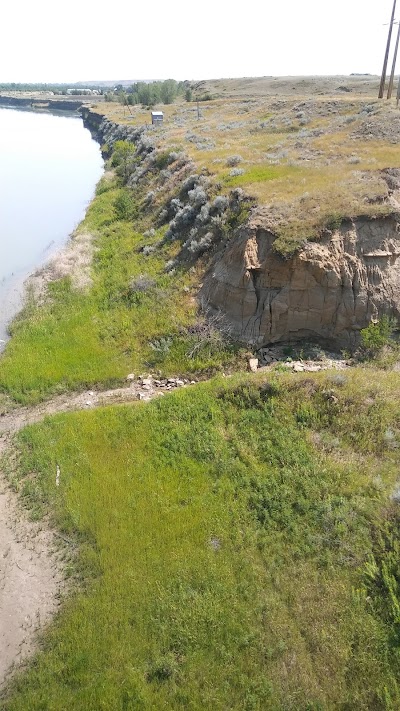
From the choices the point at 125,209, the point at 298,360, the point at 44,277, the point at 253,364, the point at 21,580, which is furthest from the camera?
the point at 125,209

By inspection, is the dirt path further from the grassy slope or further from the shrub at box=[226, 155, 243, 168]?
the shrub at box=[226, 155, 243, 168]

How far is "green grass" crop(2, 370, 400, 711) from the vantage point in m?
7.99

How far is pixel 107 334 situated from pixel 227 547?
10145 millimetres

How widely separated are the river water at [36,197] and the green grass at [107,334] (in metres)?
2.49

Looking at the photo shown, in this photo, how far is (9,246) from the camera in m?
29.6

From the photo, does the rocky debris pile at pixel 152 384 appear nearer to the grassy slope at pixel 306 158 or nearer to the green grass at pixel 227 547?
the green grass at pixel 227 547

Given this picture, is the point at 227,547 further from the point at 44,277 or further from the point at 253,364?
the point at 44,277

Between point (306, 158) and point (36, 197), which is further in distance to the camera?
point (36, 197)

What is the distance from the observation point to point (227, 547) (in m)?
10.0

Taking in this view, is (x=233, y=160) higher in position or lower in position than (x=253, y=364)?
higher

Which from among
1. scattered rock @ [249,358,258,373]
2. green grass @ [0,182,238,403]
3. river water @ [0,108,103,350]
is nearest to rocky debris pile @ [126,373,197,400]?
green grass @ [0,182,238,403]

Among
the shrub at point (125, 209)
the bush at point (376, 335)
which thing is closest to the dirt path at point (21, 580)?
the bush at point (376, 335)

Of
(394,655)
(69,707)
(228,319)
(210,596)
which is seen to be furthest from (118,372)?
(394,655)

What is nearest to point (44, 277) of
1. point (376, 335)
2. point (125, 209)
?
point (125, 209)
